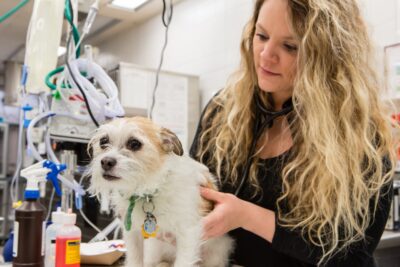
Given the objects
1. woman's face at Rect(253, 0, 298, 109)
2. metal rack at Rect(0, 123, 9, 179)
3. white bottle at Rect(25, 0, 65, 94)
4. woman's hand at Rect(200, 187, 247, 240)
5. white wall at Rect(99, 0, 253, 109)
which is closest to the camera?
woman's hand at Rect(200, 187, 247, 240)

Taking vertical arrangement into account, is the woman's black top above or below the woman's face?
below

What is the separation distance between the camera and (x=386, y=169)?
1.15 meters

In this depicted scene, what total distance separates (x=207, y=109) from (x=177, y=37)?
297 centimetres

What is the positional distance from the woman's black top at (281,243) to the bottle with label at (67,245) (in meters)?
0.52

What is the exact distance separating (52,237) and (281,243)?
63 centimetres

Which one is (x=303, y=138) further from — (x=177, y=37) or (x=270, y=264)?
(x=177, y=37)

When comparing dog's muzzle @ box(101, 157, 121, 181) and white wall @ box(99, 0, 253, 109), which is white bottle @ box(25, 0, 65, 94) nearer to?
dog's muzzle @ box(101, 157, 121, 181)

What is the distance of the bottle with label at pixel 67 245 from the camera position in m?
1.01

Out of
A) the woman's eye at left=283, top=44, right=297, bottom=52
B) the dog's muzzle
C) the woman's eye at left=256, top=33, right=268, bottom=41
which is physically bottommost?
the dog's muzzle

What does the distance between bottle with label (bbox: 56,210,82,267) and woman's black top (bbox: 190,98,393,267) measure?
524 mm

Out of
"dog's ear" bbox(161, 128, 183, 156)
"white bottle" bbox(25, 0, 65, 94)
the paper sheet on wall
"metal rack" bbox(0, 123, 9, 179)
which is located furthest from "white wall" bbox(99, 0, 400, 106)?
"dog's ear" bbox(161, 128, 183, 156)

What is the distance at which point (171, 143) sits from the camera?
1.09 metres

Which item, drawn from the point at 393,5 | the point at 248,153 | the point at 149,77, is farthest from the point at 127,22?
the point at 248,153

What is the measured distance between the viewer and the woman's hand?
42.4 inches
